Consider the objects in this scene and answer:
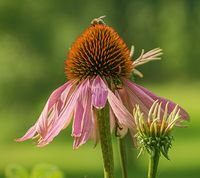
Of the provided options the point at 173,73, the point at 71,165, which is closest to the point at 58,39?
the point at 71,165

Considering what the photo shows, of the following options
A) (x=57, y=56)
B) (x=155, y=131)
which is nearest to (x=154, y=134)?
(x=155, y=131)

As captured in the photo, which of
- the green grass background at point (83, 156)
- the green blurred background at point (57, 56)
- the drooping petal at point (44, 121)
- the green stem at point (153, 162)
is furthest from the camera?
the green blurred background at point (57, 56)

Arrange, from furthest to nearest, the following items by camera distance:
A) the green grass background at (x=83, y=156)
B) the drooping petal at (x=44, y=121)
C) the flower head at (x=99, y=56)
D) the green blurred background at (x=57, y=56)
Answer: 1. the green blurred background at (x=57, y=56)
2. the green grass background at (x=83, y=156)
3. the flower head at (x=99, y=56)
4. the drooping petal at (x=44, y=121)

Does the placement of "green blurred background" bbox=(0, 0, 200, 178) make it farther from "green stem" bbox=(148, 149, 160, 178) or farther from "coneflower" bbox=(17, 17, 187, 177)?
"green stem" bbox=(148, 149, 160, 178)

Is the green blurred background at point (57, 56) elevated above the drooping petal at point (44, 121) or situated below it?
above

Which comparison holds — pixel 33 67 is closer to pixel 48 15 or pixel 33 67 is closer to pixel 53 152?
pixel 48 15

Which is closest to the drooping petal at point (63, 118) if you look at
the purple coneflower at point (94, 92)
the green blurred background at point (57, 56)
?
the purple coneflower at point (94, 92)

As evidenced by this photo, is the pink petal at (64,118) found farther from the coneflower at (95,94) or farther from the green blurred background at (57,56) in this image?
the green blurred background at (57,56)

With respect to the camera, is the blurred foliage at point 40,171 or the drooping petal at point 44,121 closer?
the drooping petal at point 44,121

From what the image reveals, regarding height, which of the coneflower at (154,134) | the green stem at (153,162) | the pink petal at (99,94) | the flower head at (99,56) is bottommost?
the green stem at (153,162)
